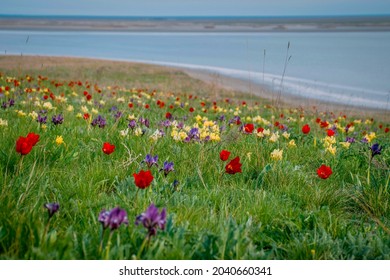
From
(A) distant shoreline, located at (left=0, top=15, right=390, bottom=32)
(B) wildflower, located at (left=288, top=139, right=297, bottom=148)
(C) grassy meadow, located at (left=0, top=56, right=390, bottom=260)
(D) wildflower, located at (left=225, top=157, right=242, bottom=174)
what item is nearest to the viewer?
(C) grassy meadow, located at (left=0, top=56, right=390, bottom=260)

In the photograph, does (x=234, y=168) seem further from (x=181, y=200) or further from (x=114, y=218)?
(x=114, y=218)

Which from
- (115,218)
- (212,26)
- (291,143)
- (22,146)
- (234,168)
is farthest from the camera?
(212,26)

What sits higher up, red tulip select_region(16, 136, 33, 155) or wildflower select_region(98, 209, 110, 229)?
red tulip select_region(16, 136, 33, 155)

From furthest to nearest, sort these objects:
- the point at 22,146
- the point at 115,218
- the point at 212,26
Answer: the point at 212,26
the point at 22,146
the point at 115,218

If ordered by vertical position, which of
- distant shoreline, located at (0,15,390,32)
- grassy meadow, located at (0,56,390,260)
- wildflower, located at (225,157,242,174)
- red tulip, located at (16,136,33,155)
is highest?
distant shoreline, located at (0,15,390,32)

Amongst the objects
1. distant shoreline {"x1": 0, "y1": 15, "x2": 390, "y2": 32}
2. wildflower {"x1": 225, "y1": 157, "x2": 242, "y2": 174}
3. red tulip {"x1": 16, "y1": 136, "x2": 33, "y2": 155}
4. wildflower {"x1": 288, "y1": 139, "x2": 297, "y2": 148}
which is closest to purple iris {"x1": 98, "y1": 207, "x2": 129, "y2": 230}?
red tulip {"x1": 16, "y1": 136, "x2": 33, "y2": 155}

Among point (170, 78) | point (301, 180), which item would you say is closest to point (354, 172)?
point (301, 180)

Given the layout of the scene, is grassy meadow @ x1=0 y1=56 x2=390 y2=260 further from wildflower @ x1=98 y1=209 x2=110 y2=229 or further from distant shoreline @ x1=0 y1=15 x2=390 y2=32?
distant shoreline @ x1=0 y1=15 x2=390 y2=32

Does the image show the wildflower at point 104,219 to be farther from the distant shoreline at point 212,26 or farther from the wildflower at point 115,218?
the distant shoreline at point 212,26

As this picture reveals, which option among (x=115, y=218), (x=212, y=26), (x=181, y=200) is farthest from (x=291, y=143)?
(x=212, y=26)

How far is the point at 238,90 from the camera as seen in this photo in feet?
63.8

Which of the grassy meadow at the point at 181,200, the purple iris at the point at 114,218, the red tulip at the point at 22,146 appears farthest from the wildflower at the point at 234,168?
the red tulip at the point at 22,146

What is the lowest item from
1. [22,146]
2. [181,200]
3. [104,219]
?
[181,200]
